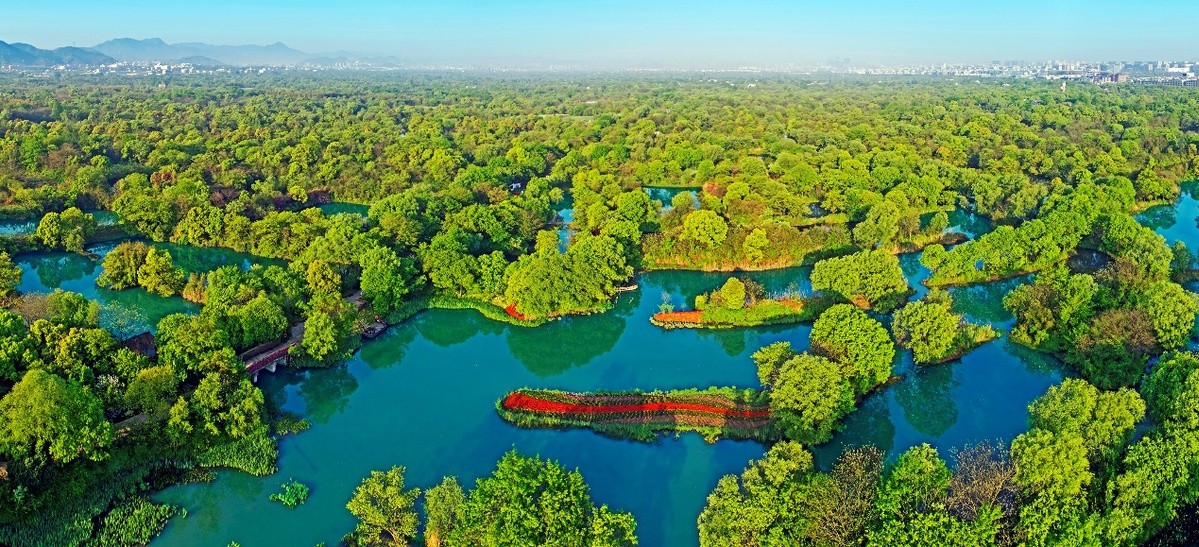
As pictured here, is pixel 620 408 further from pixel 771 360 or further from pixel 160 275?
pixel 160 275

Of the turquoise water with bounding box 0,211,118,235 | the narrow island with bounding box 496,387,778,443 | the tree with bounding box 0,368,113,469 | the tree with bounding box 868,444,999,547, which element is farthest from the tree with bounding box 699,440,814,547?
the turquoise water with bounding box 0,211,118,235

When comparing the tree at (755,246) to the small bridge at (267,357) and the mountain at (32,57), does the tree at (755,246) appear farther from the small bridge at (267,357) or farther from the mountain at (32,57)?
the mountain at (32,57)

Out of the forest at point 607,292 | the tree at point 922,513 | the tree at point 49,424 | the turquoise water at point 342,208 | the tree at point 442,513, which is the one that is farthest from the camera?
the turquoise water at point 342,208

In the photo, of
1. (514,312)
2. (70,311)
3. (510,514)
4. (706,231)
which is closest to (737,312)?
(706,231)

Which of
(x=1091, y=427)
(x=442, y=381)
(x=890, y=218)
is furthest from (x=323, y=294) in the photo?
(x=890, y=218)

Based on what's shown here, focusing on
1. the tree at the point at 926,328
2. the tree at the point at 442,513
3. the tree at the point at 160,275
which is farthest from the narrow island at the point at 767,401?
the tree at the point at 160,275

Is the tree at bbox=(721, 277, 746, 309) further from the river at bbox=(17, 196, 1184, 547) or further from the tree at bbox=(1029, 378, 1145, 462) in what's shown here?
the tree at bbox=(1029, 378, 1145, 462)
